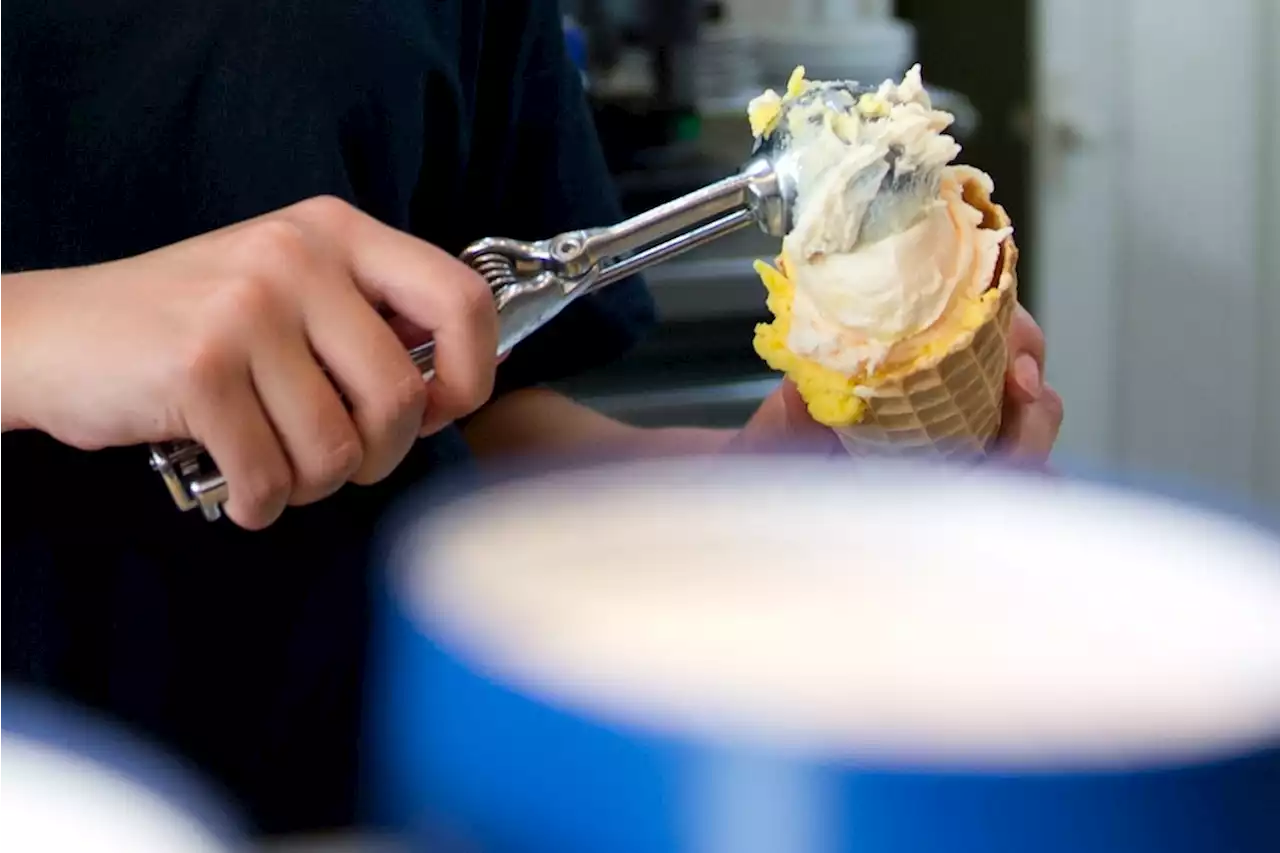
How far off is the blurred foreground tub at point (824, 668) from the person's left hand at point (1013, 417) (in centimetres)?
33

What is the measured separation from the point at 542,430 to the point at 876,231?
0.26 meters

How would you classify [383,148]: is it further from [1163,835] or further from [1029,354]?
[1163,835]

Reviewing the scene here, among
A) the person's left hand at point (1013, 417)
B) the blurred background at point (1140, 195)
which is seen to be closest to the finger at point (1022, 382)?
the person's left hand at point (1013, 417)

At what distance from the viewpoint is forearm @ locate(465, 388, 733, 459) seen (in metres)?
0.69

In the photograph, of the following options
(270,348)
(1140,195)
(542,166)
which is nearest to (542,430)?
(542,166)

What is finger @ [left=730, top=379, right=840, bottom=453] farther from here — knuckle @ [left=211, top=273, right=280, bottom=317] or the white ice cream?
knuckle @ [left=211, top=273, right=280, bottom=317]

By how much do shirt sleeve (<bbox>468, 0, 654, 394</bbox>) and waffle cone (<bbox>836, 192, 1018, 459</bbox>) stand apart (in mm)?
229

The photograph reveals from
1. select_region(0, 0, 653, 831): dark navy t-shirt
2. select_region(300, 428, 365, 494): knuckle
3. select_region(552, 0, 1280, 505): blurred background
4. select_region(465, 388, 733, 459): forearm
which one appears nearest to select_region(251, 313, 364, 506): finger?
select_region(300, 428, 365, 494): knuckle

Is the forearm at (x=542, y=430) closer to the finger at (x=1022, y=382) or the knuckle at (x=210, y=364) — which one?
the finger at (x=1022, y=382)

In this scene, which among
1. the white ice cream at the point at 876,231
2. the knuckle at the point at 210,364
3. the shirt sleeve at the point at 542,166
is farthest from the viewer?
the shirt sleeve at the point at 542,166

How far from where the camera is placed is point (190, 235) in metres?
0.57

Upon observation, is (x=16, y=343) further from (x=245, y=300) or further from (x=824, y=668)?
(x=824, y=668)

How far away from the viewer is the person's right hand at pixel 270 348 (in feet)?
1.23

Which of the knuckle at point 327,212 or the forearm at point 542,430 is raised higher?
the knuckle at point 327,212
